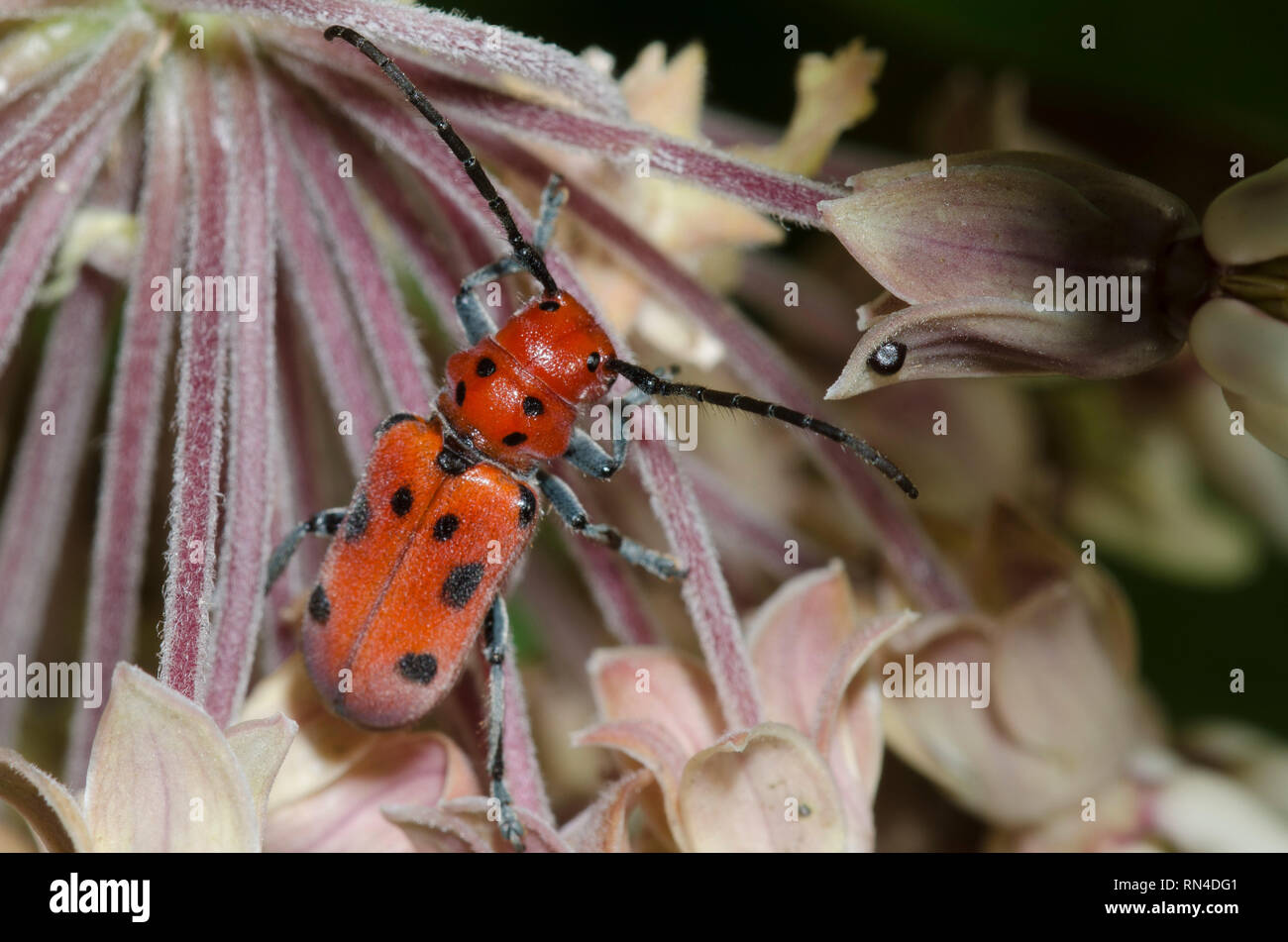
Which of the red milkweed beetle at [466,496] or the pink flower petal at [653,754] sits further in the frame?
the red milkweed beetle at [466,496]

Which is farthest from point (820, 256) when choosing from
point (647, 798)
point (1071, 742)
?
point (647, 798)

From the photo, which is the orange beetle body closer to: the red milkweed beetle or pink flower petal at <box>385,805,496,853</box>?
the red milkweed beetle

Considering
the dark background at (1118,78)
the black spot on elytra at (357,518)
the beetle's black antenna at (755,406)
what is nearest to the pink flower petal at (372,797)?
the black spot on elytra at (357,518)

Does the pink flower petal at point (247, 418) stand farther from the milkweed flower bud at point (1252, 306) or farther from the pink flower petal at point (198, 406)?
the milkweed flower bud at point (1252, 306)

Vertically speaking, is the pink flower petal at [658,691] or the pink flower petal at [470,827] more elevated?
the pink flower petal at [658,691]

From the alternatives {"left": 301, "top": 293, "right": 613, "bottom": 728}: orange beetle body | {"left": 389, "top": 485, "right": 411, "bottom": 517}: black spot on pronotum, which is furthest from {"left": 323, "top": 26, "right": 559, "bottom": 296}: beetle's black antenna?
{"left": 389, "top": 485, "right": 411, "bottom": 517}: black spot on pronotum
